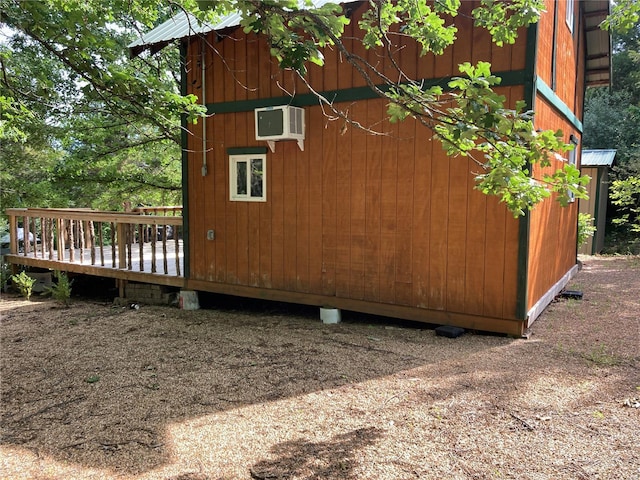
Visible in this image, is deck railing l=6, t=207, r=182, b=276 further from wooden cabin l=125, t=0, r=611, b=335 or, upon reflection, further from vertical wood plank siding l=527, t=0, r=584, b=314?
vertical wood plank siding l=527, t=0, r=584, b=314

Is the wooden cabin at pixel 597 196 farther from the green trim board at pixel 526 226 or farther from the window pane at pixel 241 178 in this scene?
the window pane at pixel 241 178

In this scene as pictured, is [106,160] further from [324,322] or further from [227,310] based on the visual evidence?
[324,322]

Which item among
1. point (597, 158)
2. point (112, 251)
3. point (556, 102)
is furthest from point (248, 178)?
point (597, 158)

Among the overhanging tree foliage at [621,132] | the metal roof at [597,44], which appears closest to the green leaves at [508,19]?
the metal roof at [597,44]

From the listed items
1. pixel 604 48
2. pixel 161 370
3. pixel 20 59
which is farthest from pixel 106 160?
pixel 604 48

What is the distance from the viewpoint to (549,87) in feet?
20.0

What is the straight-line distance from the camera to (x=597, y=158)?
1456 centimetres

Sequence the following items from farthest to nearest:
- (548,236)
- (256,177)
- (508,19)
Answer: (256,177), (548,236), (508,19)

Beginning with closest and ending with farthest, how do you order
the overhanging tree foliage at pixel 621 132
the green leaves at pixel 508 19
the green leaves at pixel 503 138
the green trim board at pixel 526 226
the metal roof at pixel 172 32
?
the green leaves at pixel 503 138 → the green leaves at pixel 508 19 → the green trim board at pixel 526 226 → the metal roof at pixel 172 32 → the overhanging tree foliage at pixel 621 132

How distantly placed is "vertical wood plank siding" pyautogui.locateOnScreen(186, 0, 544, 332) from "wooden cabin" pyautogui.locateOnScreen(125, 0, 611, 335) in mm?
15

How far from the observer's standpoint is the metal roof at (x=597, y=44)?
8359 mm

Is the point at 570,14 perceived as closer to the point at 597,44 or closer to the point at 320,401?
the point at 597,44

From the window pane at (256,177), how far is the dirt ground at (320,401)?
1794 millimetres

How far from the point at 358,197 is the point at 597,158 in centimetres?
1156
